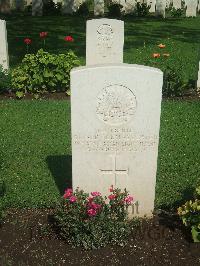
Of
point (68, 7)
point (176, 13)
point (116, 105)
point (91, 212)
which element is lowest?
point (91, 212)

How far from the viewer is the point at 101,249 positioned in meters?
4.20

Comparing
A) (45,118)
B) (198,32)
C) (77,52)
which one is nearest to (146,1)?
(198,32)

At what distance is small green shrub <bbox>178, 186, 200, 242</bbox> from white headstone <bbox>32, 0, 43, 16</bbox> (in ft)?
59.5

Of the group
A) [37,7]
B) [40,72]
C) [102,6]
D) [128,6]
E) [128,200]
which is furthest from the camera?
[128,6]

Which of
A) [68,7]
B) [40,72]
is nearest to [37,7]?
[68,7]

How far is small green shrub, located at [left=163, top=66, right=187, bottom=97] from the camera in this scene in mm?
9058

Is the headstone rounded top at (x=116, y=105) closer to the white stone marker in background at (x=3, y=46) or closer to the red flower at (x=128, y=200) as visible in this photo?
the red flower at (x=128, y=200)

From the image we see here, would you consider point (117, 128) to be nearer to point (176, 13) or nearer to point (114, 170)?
point (114, 170)

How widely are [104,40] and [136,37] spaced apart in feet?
→ 23.3

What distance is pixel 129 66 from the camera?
13.4 feet

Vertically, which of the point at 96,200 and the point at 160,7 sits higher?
the point at 160,7

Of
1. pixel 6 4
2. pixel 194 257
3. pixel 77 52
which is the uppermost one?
pixel 6 4

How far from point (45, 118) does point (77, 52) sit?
19.8 feet

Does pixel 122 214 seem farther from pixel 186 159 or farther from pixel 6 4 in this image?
pixel 6 4
